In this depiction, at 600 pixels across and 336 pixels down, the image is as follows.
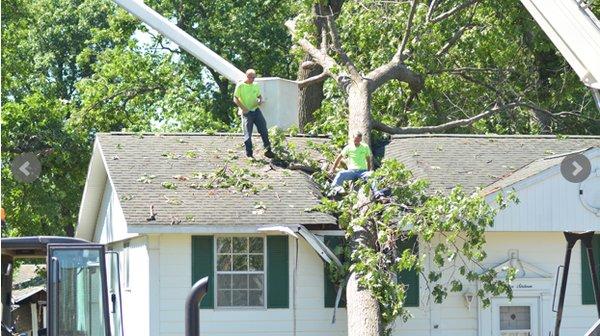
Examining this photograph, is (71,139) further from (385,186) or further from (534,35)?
(385,186)

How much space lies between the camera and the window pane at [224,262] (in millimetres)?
18750

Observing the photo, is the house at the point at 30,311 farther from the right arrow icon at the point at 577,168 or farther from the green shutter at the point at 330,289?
the right arrow icon at the point at 577,168

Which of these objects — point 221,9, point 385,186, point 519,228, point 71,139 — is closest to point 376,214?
point 385,186

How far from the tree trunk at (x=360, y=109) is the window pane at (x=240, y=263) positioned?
3.02 metres

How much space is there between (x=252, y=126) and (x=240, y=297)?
3.25 meters

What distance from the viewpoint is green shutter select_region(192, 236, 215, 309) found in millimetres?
18438

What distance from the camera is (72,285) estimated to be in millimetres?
10102

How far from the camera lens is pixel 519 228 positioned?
19.0 m

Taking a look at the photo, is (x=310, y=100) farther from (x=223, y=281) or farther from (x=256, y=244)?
(x=223, y=281)

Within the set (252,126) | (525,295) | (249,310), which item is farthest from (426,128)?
(249,310)

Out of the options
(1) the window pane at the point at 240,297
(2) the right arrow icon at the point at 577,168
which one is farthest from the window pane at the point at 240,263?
(2) the right arrow icon at the point at 577,168

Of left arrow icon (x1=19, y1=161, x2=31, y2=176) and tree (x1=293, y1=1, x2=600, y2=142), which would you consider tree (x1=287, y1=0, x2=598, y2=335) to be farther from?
left arrow icon (x1=19, y1=161, x2=31, y2=176)

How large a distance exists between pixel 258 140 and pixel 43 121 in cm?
952

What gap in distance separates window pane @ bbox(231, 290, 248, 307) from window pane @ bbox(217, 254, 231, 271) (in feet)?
1.31
